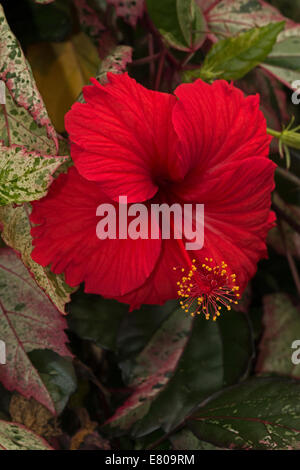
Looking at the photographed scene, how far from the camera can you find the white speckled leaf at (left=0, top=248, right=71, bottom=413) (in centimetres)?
49

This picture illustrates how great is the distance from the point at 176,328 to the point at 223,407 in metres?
0.11

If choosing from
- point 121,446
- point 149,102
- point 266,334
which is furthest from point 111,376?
point 149,102

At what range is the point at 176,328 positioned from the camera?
1.94 feet

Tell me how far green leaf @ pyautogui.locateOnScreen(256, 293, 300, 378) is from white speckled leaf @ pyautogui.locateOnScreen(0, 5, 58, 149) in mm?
353

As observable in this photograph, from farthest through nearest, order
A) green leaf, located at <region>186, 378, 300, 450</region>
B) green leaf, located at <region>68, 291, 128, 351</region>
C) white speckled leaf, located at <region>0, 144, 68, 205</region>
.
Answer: green leaf, located at <region>68, 291, 128, 351</region>, green leaf, located at <region>186, 378, 300, 450</region>, white speckled leaf, located at <region>0, 144, 68, 205</region>

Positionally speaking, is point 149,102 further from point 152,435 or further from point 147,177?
point 152,435

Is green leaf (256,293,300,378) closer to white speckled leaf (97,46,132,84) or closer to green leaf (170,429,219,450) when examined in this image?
green leaf (170,429,219,450)

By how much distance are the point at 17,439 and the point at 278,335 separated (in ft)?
1.05

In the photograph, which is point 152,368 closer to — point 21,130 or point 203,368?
point 203,368

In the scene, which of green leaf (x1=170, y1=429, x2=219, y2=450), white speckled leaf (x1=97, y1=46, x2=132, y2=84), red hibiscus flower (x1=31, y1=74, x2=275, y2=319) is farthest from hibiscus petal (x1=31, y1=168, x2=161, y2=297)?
green leaf (x1=170, y1=429, x2=219, y2=450)

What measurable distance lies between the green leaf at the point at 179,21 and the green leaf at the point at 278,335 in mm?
313

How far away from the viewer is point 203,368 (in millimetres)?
573

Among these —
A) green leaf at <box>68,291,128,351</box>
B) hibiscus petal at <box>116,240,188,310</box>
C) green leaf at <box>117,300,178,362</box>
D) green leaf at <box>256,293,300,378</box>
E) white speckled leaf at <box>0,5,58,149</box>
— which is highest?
white speckled leaf at <box>0,5,58,149</box>

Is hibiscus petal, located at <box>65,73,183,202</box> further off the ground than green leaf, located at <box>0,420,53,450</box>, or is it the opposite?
hibiscus petal, located at <box>65,73,183,202</box>
